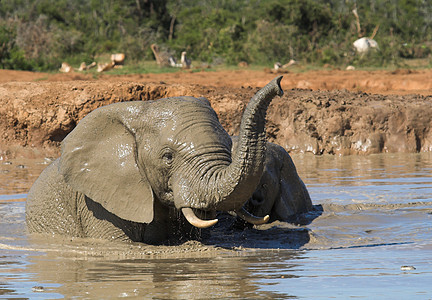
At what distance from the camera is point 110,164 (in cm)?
538

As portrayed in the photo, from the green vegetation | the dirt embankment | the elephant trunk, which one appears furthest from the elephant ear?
the green vegetation

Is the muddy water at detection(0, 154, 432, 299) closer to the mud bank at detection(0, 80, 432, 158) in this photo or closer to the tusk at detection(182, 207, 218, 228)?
the tusk at detection(182, 207, 218, 228)

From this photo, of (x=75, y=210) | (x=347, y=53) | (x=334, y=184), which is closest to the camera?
(x=75, y=210)

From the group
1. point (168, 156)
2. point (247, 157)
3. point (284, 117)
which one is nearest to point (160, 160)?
point (168, 156)

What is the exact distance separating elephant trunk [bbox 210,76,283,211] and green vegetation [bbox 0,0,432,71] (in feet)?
62.7

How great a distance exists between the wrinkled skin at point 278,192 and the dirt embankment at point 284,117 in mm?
7124

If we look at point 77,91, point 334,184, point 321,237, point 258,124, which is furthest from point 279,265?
point 77,91

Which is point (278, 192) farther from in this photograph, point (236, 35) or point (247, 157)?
point (236, 35)

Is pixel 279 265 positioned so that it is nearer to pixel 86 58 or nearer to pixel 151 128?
pixel 151 128

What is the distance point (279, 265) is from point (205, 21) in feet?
91.0

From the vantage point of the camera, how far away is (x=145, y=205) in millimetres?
5258

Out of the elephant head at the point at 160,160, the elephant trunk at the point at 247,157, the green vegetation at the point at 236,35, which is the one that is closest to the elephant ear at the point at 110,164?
the elephant head at the point at 160,160

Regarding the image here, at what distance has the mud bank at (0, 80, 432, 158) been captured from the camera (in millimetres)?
13930

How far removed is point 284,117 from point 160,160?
9.49 metres
